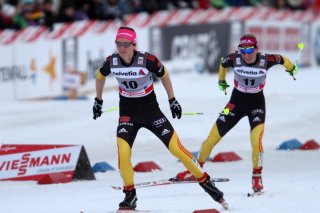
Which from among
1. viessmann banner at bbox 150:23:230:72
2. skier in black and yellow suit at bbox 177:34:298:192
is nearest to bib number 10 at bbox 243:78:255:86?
skier in black and yellow suit at bbox 177:34:298:192

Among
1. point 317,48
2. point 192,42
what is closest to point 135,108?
point 192,42

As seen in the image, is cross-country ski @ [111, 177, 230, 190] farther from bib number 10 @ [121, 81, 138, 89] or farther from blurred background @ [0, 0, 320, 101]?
blurred background @ [0, 0, 320, 101]

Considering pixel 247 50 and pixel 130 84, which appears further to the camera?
pixel 247 50

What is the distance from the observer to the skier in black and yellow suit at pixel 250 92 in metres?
12.1

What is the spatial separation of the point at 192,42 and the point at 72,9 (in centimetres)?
584

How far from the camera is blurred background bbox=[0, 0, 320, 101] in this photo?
22.3 metres

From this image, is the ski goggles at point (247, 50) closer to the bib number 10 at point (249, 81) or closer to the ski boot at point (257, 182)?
the bib number 10 at point (249, 81)

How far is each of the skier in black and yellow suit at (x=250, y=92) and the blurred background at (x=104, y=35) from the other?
31.7 feet

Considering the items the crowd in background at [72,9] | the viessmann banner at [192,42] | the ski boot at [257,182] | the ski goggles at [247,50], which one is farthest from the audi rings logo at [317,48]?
the ski boot at [257,182]

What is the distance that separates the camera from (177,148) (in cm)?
1080

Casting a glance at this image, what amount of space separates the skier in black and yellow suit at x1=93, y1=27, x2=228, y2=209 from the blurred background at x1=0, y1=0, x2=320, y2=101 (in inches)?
431

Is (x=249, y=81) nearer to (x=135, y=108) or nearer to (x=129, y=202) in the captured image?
(x=135, y=108)

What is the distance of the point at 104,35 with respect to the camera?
82.0 feet

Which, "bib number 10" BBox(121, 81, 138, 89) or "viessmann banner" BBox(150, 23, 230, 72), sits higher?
"bib number 10" BBox(121, 81, 138, 89)
